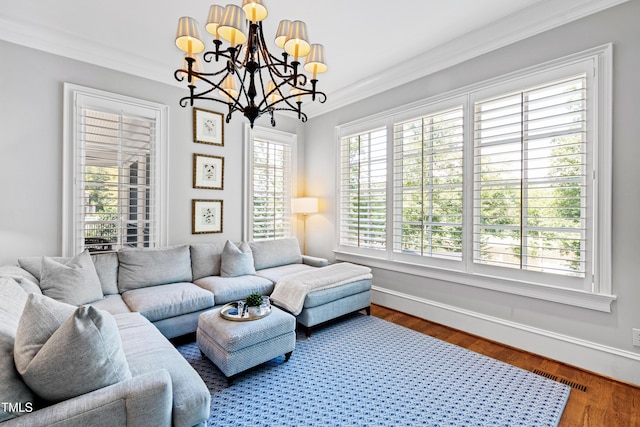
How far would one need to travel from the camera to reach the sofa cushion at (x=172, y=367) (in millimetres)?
1388

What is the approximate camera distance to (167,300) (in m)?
2.70

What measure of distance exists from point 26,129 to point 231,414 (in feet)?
10.5

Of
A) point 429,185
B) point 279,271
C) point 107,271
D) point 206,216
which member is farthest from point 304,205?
point 107,271

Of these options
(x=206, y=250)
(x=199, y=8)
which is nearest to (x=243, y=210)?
(x=206, y=250)

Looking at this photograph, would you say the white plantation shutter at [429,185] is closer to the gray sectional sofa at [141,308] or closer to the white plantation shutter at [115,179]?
the gray sectional sofa at [141,308]

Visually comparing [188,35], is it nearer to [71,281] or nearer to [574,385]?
[71,281]

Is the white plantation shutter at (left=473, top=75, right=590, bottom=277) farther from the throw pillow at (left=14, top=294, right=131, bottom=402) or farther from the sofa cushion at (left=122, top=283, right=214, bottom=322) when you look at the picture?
the throw pillow at (left=14, top=294, right=131, bottom=402)

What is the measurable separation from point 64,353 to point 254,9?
1.98m

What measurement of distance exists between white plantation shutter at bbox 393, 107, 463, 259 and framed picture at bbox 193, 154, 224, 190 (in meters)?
2.35

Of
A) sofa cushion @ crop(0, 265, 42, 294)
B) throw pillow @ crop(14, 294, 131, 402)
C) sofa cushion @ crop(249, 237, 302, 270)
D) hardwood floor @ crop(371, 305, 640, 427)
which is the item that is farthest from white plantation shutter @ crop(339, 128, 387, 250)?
sofa cushion @ crop(0, 265, 42, 294)

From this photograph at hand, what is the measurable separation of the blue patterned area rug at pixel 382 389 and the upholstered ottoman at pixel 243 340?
143 mm

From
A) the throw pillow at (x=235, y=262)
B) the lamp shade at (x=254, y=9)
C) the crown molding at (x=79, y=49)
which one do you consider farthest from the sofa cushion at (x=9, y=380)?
the crown molding at (x=79, y=49)

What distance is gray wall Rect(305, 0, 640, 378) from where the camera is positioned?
215 centimetres

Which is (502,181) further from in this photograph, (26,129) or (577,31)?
(26,129)
